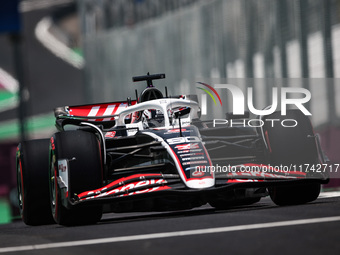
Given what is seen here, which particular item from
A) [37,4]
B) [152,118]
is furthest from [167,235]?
[37,4]

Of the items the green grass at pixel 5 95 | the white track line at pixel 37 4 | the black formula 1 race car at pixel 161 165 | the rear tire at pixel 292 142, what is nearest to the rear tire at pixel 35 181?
the black formula 1 race car at pixel 161 165

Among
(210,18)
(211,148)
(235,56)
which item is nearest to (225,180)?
(211,148)

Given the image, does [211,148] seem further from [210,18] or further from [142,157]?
[210,18]

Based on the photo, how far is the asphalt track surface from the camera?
17.8 ft

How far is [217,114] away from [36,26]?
52.7 metres

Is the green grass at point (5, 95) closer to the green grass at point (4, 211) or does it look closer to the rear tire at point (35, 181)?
the green grass at point (4, 211)

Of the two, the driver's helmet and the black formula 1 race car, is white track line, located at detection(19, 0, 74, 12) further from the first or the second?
the black formula 1 race car

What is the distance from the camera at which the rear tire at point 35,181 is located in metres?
10.2

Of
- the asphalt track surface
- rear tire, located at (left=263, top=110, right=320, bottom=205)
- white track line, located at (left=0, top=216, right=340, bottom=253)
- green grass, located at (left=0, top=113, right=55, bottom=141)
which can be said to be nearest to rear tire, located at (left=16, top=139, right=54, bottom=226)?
the asphalt track surface

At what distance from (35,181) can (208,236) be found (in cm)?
433

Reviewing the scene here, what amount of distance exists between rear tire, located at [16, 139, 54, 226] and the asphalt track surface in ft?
5.60

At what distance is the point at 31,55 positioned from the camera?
59.3m

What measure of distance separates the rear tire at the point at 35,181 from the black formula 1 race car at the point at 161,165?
0.04ft

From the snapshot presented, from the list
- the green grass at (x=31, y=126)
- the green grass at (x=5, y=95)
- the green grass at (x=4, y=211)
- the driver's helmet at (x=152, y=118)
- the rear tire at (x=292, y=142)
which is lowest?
the green grass at (x=31, y=126)
